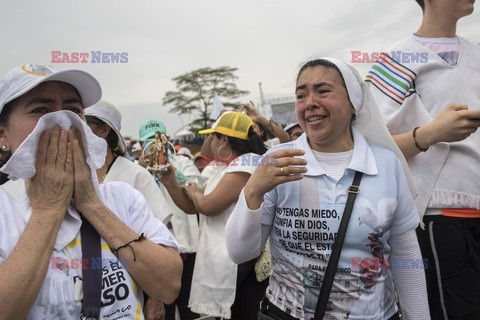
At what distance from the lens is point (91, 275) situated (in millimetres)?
1400

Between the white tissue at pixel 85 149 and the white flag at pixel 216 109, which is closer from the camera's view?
the white tissue at pixel 85 149

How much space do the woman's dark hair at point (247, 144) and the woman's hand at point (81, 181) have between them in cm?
205

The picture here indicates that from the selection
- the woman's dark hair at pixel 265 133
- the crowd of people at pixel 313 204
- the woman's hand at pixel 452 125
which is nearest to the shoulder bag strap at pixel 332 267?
the crowd of people at pixel 313 204

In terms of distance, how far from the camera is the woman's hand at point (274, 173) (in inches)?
69.3

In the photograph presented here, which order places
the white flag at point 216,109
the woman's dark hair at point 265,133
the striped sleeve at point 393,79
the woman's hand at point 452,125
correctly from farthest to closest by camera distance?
the white flag at point 216,109
the woman's dark hair at point 265,133
the striped sleeve at point 393,79
the woman's hand at point 452,125

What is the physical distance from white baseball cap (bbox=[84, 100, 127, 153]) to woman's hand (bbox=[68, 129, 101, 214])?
1.47m

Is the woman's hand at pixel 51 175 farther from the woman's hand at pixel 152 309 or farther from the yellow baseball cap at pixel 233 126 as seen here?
the yellow baseball cap at pixel 233 126

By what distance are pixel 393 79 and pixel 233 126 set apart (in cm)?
157

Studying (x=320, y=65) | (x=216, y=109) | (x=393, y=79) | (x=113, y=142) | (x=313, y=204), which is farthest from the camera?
(x=216, y=109)

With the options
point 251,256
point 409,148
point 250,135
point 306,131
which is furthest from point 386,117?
point 250,135

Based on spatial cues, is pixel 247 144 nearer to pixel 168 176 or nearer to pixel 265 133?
pixel 168 176

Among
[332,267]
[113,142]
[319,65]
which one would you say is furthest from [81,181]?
[113,142]

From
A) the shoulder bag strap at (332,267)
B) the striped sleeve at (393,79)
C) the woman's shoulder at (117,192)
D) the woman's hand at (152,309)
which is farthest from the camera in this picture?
the woman's hand at (152,309)

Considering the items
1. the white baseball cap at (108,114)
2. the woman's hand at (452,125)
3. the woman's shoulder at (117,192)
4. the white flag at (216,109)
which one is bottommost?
the woman's shoulder at (117,192)
